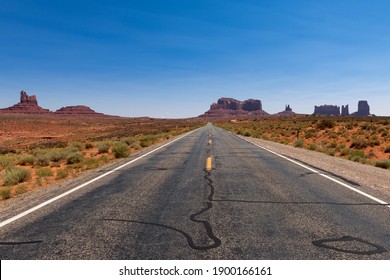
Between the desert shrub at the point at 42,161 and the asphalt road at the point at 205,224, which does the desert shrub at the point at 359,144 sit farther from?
the desert shrub at the point at 42,161

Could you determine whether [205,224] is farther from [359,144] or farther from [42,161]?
[359,144]

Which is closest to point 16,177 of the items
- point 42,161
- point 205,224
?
point 42,161

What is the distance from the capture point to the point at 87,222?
211 inches

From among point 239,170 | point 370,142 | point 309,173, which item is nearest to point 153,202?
point 239,170

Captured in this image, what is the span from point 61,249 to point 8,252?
0.66 m

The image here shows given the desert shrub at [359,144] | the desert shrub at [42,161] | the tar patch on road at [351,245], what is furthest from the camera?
the desert shrub at [359,144]

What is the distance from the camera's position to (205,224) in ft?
16.9

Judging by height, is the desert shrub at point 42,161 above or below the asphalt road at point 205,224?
below

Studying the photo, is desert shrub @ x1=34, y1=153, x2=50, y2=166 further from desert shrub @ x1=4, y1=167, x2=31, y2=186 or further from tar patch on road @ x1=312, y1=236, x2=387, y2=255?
tar patch on road @ x1=312, y1=236, x2=387, y2=255

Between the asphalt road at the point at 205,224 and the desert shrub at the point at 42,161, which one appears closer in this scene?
the asphalt road at the point at 205,224

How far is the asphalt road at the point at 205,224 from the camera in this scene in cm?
406

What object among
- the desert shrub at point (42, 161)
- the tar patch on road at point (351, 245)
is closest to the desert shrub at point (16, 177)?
the desert shrub at point (42, 161)

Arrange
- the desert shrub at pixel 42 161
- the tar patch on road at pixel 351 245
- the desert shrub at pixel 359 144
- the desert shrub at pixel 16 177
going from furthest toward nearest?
the desert shrub at pixel 359 144, the desert shrub at pixel 42 161, the desert shrub at pixel 16 177, the tar patch on road at pixel 351 245
